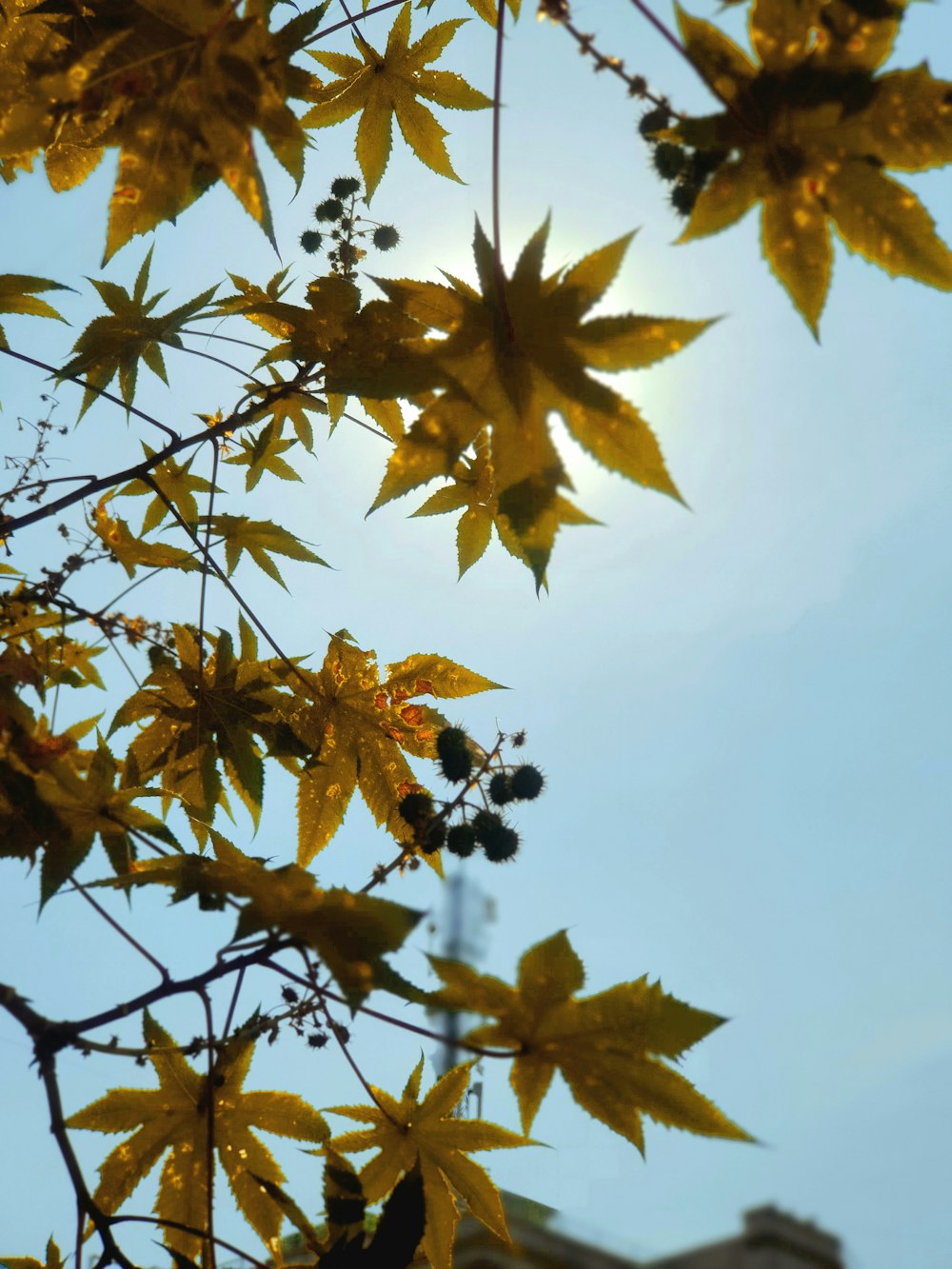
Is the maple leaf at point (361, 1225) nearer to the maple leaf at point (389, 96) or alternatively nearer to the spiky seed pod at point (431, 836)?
the spiky seed pod at point (431, 836)

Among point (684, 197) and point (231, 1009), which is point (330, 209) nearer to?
point (684, 197)

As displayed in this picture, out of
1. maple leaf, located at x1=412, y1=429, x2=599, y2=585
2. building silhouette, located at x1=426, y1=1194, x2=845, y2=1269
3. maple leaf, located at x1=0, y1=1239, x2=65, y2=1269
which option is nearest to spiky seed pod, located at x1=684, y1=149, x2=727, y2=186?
maple leaf, located at x1=412, y1=429, x2=599, y2=585

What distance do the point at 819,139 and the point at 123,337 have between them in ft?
5.52

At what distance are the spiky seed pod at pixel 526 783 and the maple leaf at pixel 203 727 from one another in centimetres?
56

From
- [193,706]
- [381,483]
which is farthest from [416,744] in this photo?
[381,483]

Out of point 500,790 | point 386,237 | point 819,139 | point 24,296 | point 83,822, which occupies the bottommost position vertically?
point 83,822

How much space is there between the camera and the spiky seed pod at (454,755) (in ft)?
6.96

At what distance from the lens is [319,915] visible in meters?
1.35

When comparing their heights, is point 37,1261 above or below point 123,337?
below

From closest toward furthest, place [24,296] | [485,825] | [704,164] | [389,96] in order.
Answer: [704,164]
[485,825]
[24,296]
[389,96]

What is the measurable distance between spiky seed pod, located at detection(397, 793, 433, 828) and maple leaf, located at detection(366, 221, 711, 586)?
2.14 feet

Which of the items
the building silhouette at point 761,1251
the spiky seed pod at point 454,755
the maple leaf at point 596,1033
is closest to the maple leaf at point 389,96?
the spiky seed pod at point 454,755

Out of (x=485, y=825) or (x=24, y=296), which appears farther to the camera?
(x=24, y=296)

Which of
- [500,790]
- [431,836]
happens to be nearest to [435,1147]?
[431,836]
